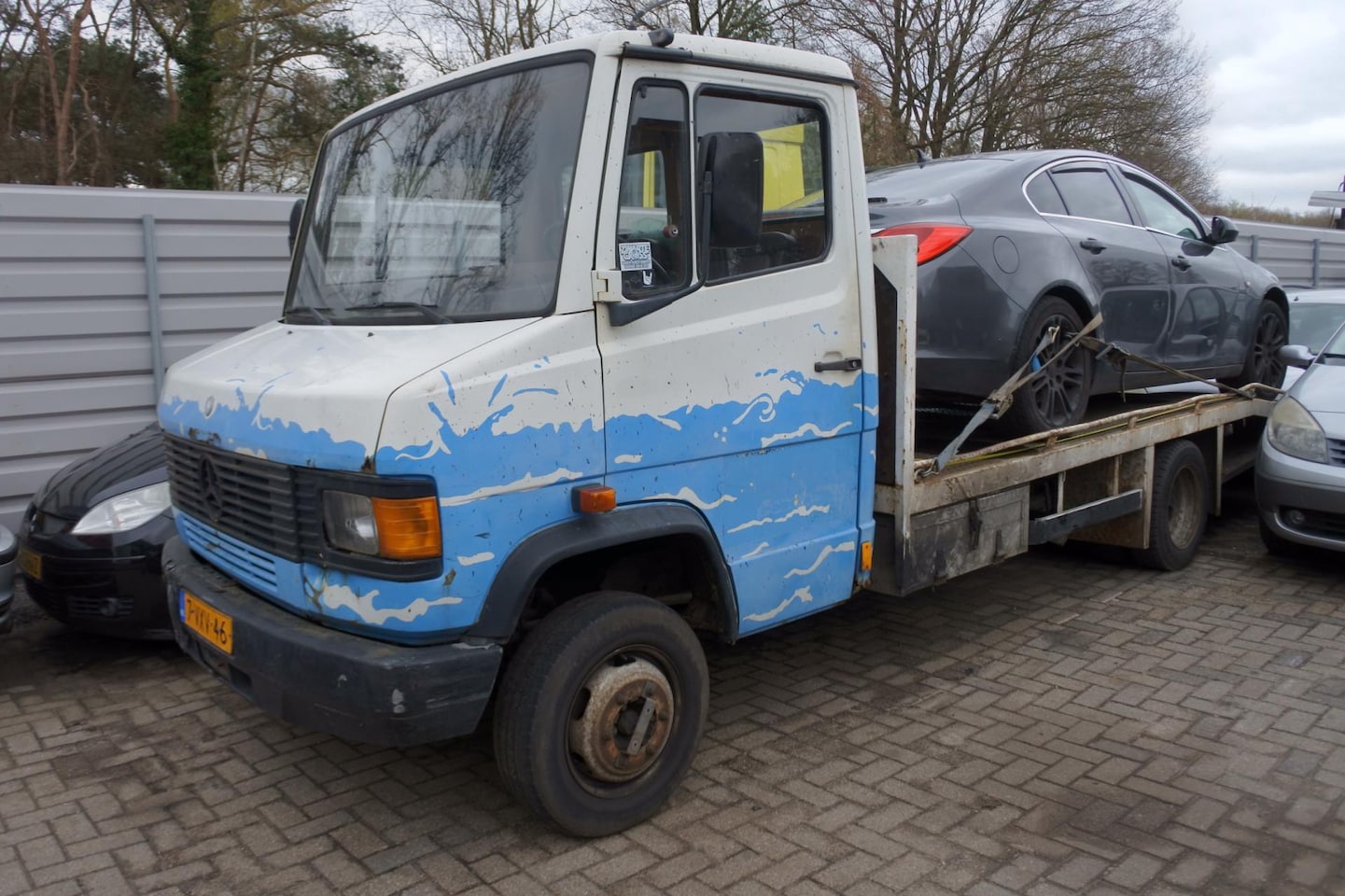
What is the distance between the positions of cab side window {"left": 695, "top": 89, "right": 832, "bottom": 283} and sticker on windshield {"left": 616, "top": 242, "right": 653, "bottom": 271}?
23 cm

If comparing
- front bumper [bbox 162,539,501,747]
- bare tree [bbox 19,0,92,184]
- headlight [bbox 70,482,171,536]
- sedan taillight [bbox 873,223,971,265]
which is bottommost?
front bumper [bbox 162,539,501,747]

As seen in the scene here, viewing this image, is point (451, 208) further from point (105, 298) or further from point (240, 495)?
point (105, 298)

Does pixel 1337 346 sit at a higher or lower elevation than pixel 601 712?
higher

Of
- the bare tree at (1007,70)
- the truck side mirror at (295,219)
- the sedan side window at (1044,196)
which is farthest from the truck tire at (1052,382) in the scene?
the bare tree at (1007,70)

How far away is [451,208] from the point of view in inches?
137

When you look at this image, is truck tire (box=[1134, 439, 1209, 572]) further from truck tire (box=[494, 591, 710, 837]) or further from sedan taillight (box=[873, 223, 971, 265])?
truck tire (box=[494, 591, 710, 837])

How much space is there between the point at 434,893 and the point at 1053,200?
440 cm

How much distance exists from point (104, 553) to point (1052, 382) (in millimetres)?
4603

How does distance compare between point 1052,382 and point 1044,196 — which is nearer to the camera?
point 1052,382

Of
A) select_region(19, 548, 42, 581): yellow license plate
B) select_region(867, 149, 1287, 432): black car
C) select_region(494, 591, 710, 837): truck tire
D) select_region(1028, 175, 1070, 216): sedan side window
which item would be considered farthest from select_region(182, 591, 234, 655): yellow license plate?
select_region(1028, 175, 1070, 216): sedan side window

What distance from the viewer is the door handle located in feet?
12.6

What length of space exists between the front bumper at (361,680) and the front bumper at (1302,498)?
5.17 metres

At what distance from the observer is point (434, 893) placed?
10.4ft

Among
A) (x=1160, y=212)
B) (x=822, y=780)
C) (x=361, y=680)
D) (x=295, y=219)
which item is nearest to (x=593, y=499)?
(x=361, y=680)
